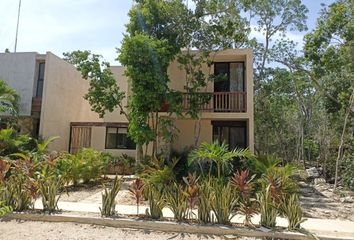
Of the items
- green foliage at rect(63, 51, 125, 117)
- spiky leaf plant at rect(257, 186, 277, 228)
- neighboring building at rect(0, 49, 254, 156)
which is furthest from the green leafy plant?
green foliage at rect(63, 51, 125, 117)

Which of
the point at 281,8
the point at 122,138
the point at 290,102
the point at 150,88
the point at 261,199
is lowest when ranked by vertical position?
the point at 261,199

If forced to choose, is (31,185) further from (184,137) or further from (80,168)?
(184,137)

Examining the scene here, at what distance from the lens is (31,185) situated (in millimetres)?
8578

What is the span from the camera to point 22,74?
60.9 ft

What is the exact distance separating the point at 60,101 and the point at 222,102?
408 inches

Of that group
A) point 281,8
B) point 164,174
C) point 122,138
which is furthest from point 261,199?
point 281,8

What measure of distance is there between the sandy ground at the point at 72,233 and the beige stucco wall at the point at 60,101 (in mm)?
11138

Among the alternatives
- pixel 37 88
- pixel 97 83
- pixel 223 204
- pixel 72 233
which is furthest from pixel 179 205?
pixel 37 88

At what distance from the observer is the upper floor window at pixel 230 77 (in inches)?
691

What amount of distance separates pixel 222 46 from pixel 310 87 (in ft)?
41.5

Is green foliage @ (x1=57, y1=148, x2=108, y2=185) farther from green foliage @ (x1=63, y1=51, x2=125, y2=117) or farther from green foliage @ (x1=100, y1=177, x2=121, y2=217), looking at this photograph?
green foliage @ (x1=100, y1=177, x2=121, y2=217)

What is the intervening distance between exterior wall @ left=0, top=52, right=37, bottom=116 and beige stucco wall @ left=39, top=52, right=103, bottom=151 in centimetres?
107

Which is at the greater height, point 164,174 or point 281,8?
point 281,8

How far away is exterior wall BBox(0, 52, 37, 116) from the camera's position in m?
18.4
